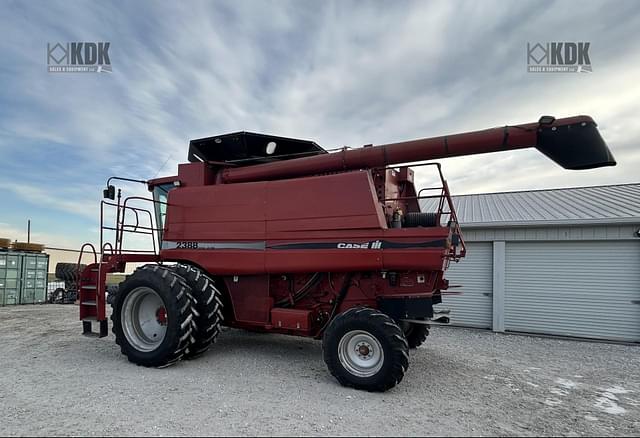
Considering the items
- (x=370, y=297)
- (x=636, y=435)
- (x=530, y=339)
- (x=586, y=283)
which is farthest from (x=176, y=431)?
(x=586, y=283)

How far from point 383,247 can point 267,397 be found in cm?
241

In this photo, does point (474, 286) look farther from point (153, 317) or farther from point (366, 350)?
point (153, 317)

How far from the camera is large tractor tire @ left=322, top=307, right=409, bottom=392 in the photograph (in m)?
4.82

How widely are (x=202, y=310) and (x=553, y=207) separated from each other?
380 inches

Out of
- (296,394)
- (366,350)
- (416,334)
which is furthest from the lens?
(416,334)

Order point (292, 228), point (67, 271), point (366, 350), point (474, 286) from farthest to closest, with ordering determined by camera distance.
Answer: point (67, 271) < point (474, 286) < point (292, 228) < point (366, 350)

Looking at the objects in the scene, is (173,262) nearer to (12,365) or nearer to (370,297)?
(12,365)

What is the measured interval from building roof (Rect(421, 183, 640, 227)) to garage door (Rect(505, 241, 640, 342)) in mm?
642

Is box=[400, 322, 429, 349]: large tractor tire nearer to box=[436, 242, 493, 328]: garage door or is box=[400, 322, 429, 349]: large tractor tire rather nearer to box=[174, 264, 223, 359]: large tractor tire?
box=[174, 264, 223, 359]: large tractor tire

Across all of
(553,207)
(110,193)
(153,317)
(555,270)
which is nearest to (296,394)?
(153,317)

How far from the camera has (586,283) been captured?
9273mm

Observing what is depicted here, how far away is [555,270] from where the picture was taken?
376 inches

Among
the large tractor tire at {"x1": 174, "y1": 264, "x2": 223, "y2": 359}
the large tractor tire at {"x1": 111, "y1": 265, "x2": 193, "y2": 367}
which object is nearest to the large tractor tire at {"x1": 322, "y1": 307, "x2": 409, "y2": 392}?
the large tractor tire at {"x1": 174, "y1": 264, "x2": 223, "y2": 359}

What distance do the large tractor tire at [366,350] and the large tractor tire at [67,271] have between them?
14982 millimetres
